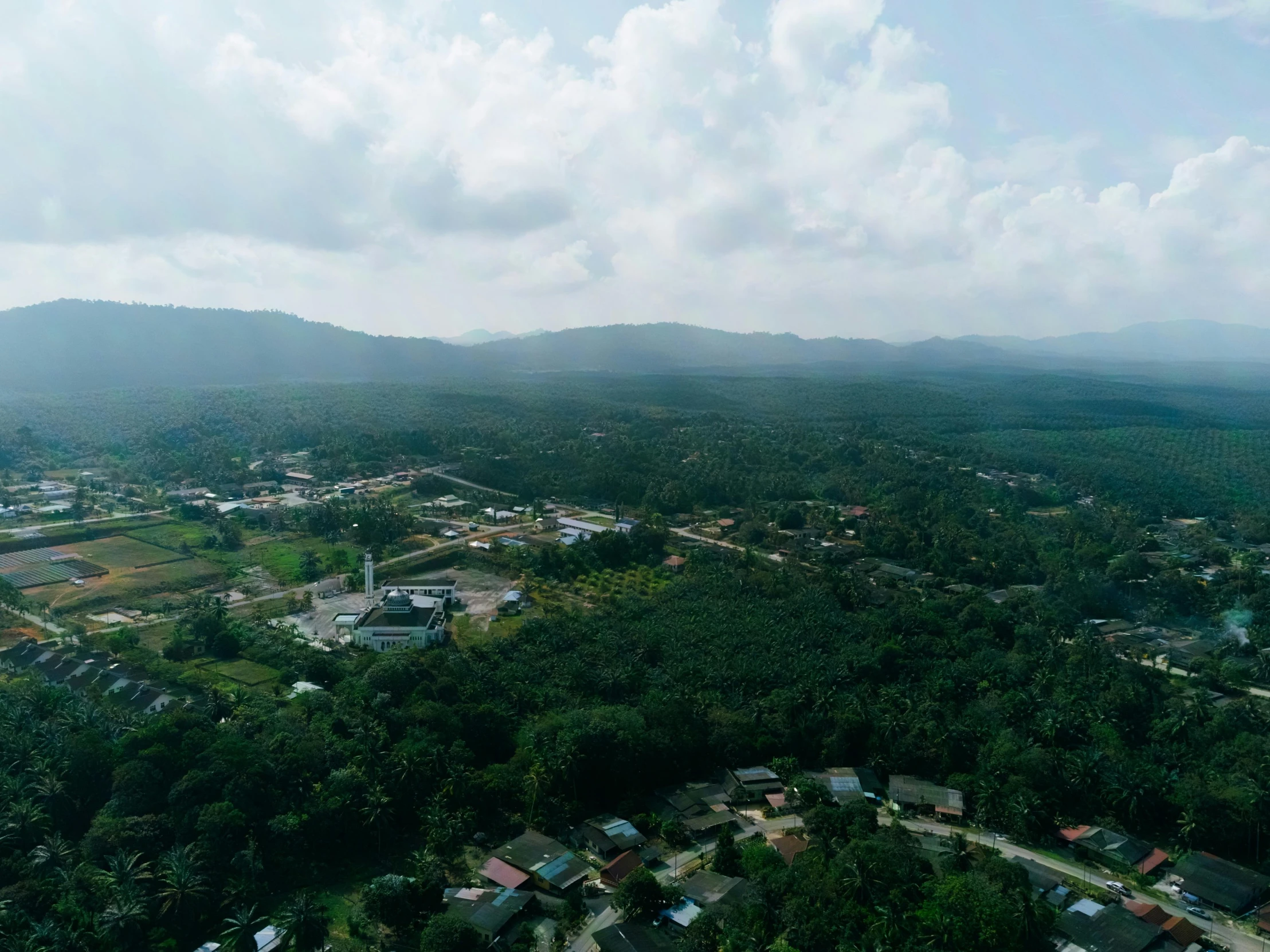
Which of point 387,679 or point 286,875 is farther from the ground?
point 387,679

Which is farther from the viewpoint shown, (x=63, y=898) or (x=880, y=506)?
(x=880, y=506)

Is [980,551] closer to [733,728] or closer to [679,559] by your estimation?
[679,559]

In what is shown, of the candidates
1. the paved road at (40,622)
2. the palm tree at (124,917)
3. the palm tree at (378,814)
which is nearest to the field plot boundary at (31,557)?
the paved road at (40,622)

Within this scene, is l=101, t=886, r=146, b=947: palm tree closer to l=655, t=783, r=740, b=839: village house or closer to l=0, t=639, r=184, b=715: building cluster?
l=0, t=639, r=184, b=715: building cluster

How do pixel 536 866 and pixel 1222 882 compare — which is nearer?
pixel 536 866

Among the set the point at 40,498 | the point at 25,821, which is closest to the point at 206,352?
the point at 40,498

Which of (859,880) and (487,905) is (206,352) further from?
(859,880)

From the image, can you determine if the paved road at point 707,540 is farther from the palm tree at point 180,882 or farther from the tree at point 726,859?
the palm tree at point 180,882

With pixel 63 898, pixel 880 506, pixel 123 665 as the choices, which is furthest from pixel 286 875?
pixel 880 506

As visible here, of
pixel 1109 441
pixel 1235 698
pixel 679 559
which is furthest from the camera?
pixel 1109 441
